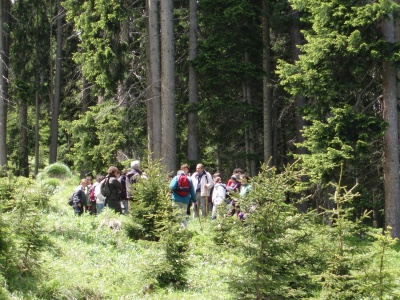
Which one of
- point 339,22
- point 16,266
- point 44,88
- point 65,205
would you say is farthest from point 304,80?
point 44,88

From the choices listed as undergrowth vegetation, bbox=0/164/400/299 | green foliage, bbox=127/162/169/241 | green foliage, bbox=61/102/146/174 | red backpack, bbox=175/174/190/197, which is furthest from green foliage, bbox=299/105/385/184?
green foliage, bbox=61/102/146/174

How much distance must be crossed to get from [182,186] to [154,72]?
7954 millimetres

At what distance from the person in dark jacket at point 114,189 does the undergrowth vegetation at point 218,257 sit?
198 cm

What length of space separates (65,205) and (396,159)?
8.82 meters

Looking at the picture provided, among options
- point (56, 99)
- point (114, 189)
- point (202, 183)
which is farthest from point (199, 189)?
point (56, 99)

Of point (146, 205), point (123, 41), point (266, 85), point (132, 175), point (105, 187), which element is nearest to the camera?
point (146, 205)

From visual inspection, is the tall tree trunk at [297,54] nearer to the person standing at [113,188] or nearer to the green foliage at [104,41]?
the green foliage at [104,41]

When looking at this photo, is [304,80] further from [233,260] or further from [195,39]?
[195,39]

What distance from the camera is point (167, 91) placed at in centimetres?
2092

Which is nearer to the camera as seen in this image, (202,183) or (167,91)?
(202,183)

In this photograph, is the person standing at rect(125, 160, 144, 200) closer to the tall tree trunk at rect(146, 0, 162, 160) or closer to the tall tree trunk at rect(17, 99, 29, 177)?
the tall tree trunk at rect(146, 0, 162, 160)

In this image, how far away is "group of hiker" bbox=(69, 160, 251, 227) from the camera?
15.1 metres

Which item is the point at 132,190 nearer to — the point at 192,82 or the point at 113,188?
the point at 113,188

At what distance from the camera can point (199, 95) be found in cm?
2609
